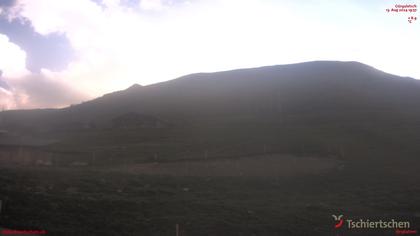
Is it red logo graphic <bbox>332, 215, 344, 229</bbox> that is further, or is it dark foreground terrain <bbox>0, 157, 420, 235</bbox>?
red logo graphic <bbox>332, 215, 344, 229</bbox>

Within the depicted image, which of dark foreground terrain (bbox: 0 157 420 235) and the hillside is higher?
the hillside

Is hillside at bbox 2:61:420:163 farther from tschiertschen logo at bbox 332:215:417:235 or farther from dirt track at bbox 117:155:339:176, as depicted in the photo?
tschiertschen logo at bbox 332:215:417:235

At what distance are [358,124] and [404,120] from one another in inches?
280

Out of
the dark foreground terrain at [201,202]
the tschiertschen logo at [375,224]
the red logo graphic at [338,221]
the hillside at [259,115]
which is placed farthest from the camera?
the hillside at [259,115]

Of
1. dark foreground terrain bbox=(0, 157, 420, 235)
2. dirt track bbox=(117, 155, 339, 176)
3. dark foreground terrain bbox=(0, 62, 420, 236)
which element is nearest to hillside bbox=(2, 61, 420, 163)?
dark foreground terrain bbox=(0, 62, 420, 236)

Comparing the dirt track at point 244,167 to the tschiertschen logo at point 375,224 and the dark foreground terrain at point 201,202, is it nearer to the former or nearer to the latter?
the dark foreground terrain at point 201,202

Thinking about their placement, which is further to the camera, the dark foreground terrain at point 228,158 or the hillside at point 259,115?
the hillside at point 259,115

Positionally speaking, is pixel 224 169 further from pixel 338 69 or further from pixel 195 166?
pixel 338 69

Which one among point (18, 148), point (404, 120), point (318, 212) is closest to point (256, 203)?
point (318, 212)

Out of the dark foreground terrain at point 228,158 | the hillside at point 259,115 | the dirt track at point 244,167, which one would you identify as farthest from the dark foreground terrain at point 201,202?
the hillside at point 259,115

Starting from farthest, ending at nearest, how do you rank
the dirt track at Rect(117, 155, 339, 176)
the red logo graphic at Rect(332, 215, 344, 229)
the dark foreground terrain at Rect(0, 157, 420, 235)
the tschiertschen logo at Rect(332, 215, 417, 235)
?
the dirt track at Rect(117, 155, 339, 176) → the red logo graphic at Rect(332, 215, 344, 229) → the tschiertschen logo at Rect(332, 215, 417, 235) → the dark foreground terrain at Rect(0, 157, 420, 235)

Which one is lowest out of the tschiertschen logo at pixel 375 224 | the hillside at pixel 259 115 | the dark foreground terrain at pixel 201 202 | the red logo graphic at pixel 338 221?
the tschiertschen logo at pixel 375 224

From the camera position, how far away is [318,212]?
18750 millimetres

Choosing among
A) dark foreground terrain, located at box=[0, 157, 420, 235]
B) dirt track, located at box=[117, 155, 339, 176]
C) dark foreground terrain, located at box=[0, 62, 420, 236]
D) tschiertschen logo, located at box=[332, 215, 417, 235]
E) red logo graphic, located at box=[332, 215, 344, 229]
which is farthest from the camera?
dirt track, located at box=[117, 155, 339, 176]
